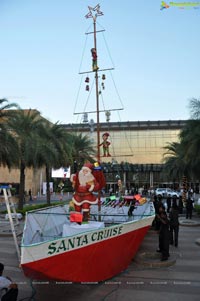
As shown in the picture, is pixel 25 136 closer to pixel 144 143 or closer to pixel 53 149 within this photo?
pixel 53 149

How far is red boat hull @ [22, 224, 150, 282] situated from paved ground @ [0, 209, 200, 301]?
1.18ft

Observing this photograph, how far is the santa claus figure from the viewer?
10539mm

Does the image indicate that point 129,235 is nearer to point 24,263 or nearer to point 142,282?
point 142,282

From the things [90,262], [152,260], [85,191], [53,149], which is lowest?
[152,260]

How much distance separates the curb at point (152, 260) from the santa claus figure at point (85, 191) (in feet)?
8.24

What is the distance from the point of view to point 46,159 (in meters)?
28.0

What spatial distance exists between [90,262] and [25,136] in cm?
2013

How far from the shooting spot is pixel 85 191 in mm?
10609

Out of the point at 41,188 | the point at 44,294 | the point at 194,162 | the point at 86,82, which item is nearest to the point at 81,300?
the point at 44,294

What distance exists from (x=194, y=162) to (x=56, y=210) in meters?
14.9

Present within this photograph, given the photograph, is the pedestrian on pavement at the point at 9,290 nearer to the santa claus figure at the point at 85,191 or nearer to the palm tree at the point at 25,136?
the santa claus figure at the point at 85,191

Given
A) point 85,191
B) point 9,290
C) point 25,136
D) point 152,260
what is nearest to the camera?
point 9,290

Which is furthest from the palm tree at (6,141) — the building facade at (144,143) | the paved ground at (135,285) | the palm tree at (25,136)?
the building facade at (144,143)

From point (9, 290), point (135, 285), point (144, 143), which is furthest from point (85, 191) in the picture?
point (144, 143)
